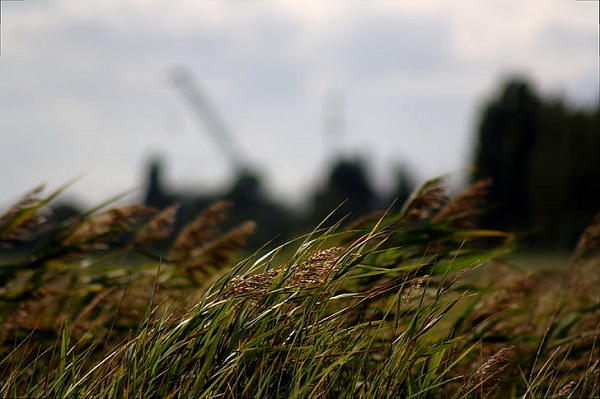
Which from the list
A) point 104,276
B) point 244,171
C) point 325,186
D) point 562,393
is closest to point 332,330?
point 562,393

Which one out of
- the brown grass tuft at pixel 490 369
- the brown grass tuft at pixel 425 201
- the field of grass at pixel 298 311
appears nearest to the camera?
the field of grass at pixel 298 311

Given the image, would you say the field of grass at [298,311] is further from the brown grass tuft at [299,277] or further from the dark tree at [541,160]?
the dark tree at [541,160]

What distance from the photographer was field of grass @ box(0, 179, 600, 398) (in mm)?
2369

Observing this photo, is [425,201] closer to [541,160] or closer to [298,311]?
[298,311]

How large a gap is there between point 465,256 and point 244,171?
49.3 m

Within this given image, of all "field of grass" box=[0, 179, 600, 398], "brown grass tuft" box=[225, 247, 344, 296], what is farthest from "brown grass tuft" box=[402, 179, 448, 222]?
"brown grass tuft" box=[225, 247, 344, 296]

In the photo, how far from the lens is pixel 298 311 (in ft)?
8.23

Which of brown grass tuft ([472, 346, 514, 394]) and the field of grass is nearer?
the field of grass

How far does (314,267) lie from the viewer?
245 centimetres

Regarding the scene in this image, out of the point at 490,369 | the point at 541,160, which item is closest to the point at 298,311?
the point at 490,369

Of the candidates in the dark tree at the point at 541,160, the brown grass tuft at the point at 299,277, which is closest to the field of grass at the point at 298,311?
the brown grass tuft at the point at 299,277

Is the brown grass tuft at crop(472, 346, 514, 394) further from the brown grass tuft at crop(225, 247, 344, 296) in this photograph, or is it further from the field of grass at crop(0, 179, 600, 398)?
the brown grass tuft at crop(225, 247, 344, 296)

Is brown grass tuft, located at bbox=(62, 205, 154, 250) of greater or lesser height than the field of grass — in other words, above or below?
above

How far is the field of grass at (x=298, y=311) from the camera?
237 centimetres
